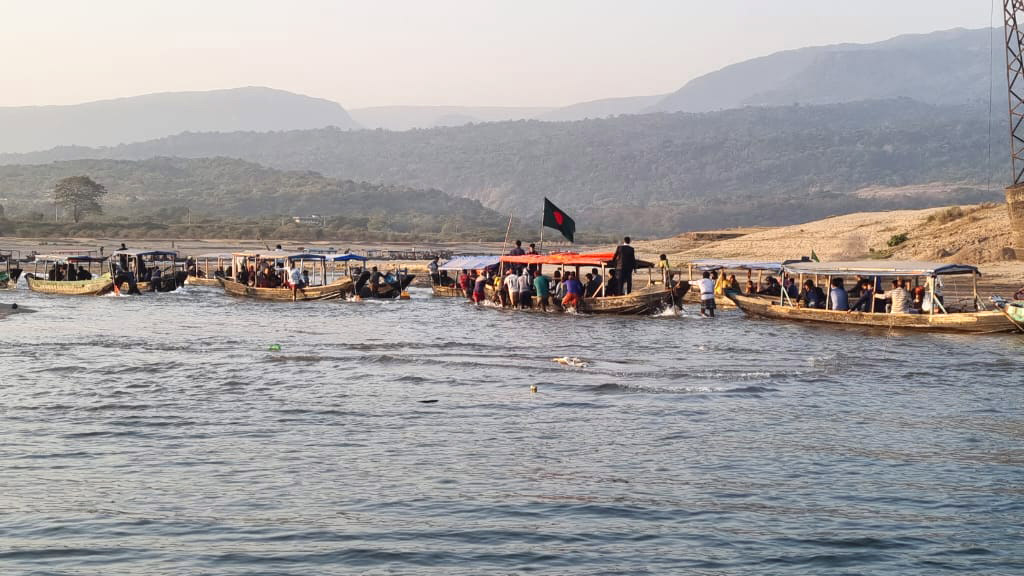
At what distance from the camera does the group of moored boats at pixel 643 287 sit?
2555 cm

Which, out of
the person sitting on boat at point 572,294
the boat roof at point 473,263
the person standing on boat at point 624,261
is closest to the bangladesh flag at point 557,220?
the person sitting on boat at point 572,294

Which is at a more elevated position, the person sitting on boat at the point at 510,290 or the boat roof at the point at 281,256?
the boat roof at the point at 281,256

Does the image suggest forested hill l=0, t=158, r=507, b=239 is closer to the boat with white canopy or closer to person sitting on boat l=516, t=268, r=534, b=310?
the boat with white canopy

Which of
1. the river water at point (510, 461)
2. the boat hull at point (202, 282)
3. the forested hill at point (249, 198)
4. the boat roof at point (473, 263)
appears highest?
the forested hill at point (249, 198)

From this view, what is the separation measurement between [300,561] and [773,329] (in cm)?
2139

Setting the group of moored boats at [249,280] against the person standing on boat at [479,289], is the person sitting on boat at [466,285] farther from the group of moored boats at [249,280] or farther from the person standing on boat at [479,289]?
the group of moored boats at [249,280]

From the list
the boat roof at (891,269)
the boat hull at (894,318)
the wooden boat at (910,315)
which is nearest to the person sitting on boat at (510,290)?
the boat hull at (894,318)

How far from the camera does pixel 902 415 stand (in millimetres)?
15016

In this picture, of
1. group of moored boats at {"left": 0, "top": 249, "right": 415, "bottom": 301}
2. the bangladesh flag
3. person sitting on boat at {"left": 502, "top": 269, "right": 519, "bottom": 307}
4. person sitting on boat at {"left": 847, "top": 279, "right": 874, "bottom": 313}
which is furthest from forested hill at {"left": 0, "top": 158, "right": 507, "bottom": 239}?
person sitting on boat at {"left": 847, "top": 279, "right": 874, "bottom": 313}

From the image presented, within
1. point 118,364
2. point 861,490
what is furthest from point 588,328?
point 861,490

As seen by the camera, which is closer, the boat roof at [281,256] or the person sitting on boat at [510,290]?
the person sitting on boat at [510,290]

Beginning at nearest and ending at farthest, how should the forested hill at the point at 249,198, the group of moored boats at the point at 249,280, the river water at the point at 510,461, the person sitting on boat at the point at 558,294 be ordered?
1. the river water at the point at 510,461
2. the person sitting on boat at the point at 558,294
3. the group of moored boats at the point at 249,280
4. the forested hill at the point at 249,198

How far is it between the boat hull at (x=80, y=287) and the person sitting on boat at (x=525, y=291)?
1777 centimetres

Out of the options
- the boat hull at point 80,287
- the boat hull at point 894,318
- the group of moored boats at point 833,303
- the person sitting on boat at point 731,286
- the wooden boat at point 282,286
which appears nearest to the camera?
the boat hull at point 894,318
